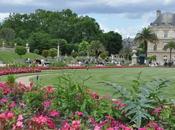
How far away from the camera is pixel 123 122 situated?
8.48 m

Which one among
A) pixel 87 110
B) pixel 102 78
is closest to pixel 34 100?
pixel 87 110

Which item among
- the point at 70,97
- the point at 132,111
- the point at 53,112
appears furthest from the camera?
the point at 70,97

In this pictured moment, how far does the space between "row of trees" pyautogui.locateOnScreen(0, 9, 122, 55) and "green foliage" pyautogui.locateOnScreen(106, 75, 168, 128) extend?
108 meters

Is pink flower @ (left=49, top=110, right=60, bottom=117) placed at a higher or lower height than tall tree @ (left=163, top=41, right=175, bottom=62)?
lower

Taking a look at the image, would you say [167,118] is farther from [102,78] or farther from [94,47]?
[94,47]

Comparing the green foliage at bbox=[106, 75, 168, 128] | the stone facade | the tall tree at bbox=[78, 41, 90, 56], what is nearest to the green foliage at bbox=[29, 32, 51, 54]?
the tall tree at bbox=[78, 41, 90, 56]

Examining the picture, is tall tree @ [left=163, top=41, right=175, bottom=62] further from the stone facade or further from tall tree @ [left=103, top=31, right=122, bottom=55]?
tall tree @ [left=103, top=31, right=122, bottom=55]

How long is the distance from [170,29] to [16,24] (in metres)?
41.2

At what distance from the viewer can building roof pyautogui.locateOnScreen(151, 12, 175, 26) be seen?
136125 mm

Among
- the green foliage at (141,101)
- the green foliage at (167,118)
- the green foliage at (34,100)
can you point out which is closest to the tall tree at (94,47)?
the green foliage at (34,100)

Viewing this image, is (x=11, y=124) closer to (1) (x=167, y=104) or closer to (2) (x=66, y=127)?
(2) (x=66, y=127)

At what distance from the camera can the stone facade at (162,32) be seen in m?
137

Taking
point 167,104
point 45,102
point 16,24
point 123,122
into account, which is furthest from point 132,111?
point 16,24

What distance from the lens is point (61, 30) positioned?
130 meters
